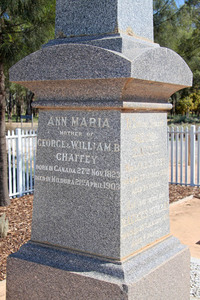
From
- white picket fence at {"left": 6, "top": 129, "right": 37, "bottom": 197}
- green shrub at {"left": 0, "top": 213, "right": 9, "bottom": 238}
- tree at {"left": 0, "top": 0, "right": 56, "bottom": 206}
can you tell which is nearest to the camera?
green shrub at {"left": 0, "top": 213, "right": 9, "bottom": 238}

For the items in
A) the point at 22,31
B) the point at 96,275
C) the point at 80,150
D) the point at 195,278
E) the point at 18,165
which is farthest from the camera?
the point at 18,165

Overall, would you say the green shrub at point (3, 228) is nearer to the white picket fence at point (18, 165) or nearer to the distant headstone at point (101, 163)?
the distant headstone at point (101, 163)

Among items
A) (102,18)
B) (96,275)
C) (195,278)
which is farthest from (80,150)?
(195,278)

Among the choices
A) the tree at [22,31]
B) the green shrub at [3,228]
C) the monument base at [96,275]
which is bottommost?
the green shrub at [3,228]

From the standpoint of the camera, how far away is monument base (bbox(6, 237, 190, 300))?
9.90ft

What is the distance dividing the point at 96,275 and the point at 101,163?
2.78 ft

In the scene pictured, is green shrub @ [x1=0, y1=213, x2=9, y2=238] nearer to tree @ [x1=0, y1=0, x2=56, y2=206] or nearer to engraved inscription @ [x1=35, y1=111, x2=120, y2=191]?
tree @ [x1=0, y1=0, x2=56, y2=206]

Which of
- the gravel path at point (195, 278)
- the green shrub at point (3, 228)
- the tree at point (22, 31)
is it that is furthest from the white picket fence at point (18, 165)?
the gravel path at point (195, 278)

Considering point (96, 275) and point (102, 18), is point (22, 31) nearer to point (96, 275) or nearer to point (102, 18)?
point (102, 18)

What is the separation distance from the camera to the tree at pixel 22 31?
23.0 feet

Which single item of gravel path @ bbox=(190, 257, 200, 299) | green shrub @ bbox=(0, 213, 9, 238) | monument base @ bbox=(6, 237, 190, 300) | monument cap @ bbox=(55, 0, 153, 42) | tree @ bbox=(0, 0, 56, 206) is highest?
tree @ bbox=(0, 0, 56, 206)

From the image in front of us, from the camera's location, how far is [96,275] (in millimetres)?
3080

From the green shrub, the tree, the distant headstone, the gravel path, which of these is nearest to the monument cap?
the distant headstone

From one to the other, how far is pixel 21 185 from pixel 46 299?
5.82 metres
